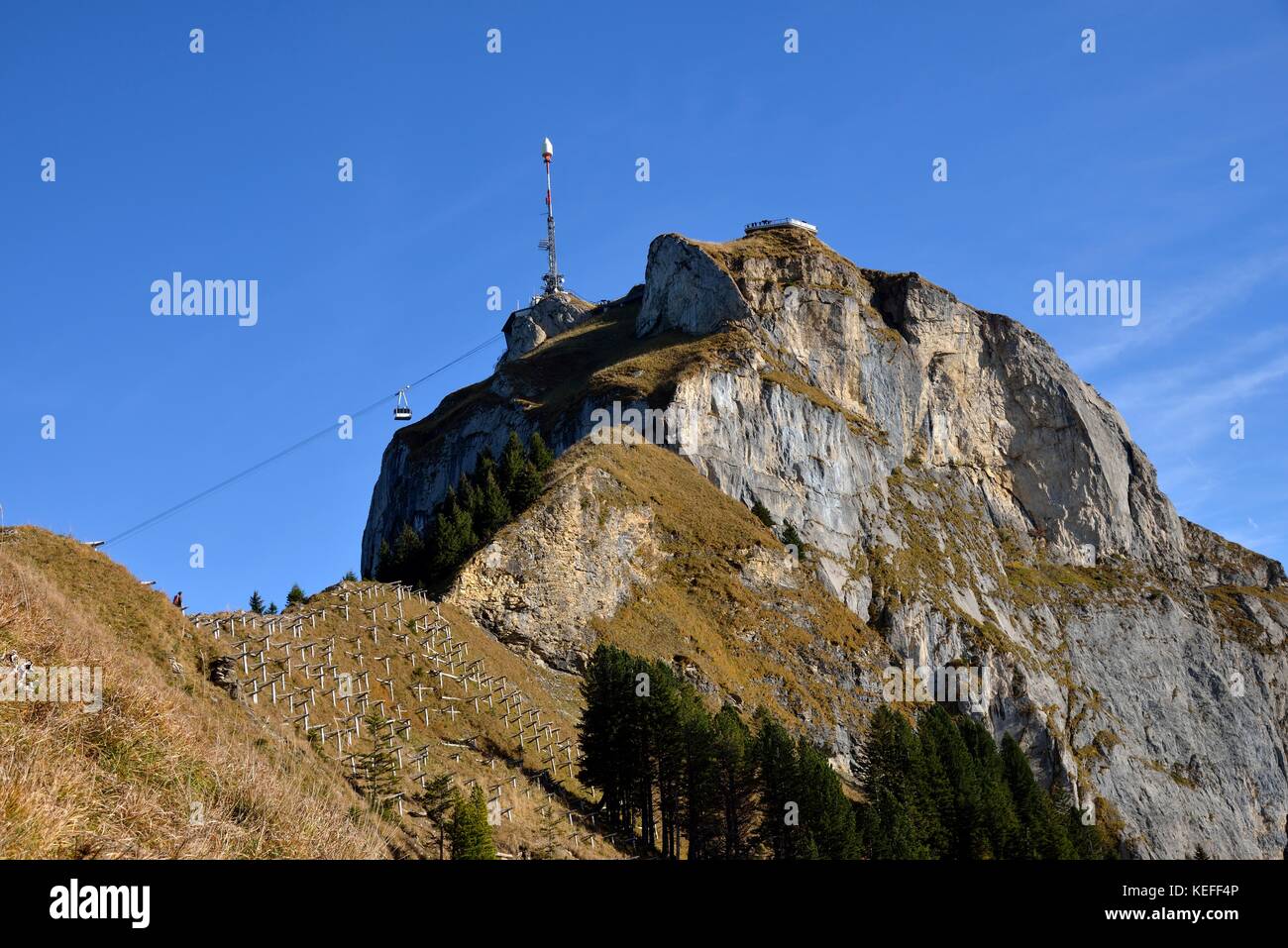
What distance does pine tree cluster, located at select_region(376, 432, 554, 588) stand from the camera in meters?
78.3

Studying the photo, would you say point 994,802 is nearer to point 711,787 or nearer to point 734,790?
point 734,790

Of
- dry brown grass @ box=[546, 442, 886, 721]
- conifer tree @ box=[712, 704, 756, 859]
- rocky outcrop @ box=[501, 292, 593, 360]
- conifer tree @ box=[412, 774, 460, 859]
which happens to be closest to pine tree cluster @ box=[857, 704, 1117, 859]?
conifer tree @ box=[712, 704, 756, 859]

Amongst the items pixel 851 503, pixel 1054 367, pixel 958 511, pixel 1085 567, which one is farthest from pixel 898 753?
pixel 1054 367

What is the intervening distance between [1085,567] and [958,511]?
2738 centimetres

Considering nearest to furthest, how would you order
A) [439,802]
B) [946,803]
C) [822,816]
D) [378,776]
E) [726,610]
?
[439,802] < [378,776] < [822,816] < [946,803] < [726,610]

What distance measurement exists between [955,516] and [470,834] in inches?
4576

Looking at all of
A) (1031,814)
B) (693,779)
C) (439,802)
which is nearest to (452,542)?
(693,779)

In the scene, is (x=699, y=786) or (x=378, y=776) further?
(x=699, y=786)

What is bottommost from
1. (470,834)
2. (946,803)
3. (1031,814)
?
(1031,814)

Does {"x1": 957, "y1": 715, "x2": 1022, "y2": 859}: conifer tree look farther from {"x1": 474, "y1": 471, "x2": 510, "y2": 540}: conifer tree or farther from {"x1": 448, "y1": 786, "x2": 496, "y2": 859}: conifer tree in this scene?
{"x1": 448, "y1": 786, "x2": 496, "y2": 859}: conifer tree

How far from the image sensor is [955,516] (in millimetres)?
142000

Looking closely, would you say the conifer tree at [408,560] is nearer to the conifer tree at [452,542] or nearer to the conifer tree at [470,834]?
the conifer tree at [452,542]

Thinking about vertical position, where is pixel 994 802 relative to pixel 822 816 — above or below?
below
